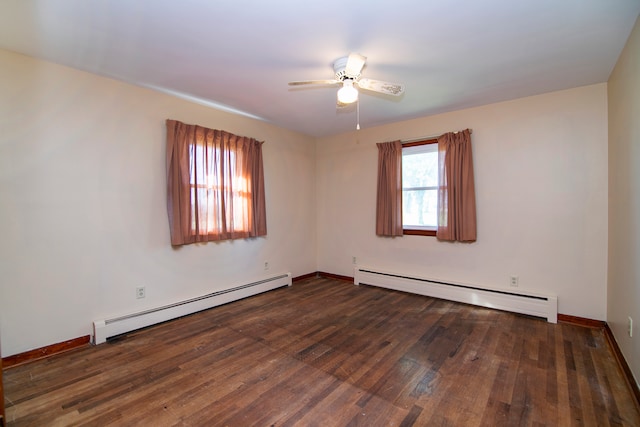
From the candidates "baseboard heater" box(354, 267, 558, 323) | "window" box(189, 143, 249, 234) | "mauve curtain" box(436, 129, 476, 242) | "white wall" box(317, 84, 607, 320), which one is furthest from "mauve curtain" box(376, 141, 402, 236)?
"window" box(189, 143, 249, 234)

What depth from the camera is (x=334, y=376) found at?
216cm

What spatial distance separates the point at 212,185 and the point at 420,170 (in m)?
2.89

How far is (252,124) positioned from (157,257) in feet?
7.22

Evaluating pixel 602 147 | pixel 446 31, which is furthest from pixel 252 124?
pixel 602 147

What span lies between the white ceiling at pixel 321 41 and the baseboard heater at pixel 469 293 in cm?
233

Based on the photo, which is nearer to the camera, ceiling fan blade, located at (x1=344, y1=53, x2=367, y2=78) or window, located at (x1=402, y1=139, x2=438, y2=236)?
ceiling fan blade, located at (x1=344, y1=53, x2=367, y2=78)

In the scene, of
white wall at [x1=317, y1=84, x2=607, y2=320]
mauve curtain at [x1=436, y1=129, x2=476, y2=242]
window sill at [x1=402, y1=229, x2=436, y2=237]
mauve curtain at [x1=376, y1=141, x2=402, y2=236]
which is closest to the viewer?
white wall at [x1=317, y1=84, x2=607, y2=320]

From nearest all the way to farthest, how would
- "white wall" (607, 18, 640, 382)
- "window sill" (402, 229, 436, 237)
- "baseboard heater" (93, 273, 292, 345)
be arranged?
"white wall" (607, 18, 640, 382) < "baseboard heater" (93, 273, 292, 345) < "window sill" (402, 229, 436, 237)

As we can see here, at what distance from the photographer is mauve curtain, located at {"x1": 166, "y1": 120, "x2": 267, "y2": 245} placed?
321cm

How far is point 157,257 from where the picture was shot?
3.17m

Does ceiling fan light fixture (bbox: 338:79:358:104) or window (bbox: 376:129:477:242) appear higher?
ceiling fan light fixture (bbox: 338:79:358:104)

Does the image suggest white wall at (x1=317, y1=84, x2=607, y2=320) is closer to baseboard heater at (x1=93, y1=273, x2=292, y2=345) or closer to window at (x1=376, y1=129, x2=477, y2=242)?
window at (x1=376, y1=129, x2=477, y2=242)

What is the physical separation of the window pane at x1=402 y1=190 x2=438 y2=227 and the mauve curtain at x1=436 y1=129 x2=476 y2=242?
20cm

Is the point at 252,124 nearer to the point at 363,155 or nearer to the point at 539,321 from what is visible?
the point at 363,155
